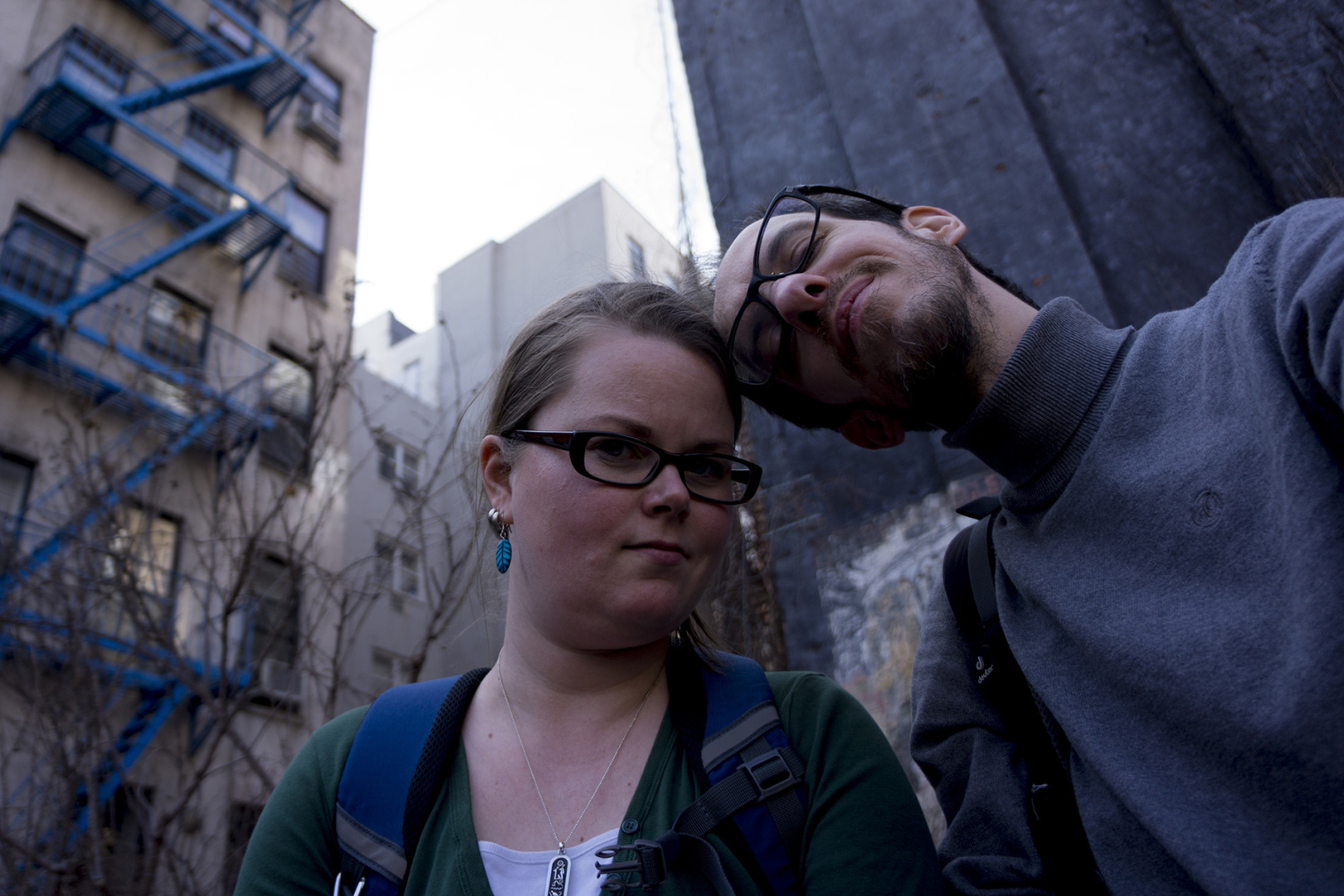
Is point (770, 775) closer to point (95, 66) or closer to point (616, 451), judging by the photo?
point (616, 451)

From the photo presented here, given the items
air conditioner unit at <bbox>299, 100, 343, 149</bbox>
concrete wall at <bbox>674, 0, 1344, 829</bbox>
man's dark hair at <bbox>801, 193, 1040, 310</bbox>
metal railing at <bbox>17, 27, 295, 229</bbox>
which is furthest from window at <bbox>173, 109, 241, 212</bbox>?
man's dark hair at <bbox>801, 193, 1040, 310</bbox>

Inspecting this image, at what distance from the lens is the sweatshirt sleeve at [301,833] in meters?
1.67

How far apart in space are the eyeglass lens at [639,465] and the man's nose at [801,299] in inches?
21.5

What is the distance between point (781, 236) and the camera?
241 centimetres

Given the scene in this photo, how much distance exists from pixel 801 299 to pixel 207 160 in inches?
653

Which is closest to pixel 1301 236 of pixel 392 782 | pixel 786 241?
pixel 786 241

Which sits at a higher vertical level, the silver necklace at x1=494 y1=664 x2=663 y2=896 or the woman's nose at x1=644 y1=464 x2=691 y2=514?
the woman's nose at x1=644 y1=464 x2=691 y2=514

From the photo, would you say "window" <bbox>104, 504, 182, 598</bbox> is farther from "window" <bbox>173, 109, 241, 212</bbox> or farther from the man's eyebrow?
"window" <bbox>173, 109, 241, 212</bbox>

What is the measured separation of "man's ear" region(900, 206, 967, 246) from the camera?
8.13 ft

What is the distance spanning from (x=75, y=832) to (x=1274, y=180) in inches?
265

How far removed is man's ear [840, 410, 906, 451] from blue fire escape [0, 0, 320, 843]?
8.30m

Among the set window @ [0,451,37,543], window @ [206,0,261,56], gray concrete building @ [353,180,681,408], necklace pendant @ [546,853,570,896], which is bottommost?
necklace pendant @ [546,853,570,896]

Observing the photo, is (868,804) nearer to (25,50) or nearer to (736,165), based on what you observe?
(736,165)

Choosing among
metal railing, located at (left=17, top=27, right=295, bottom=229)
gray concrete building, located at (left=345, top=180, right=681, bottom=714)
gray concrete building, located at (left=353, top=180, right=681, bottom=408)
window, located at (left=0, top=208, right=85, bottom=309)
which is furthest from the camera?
gray concrete building, located at (left=353, top=180, right=681, bottom=408)
